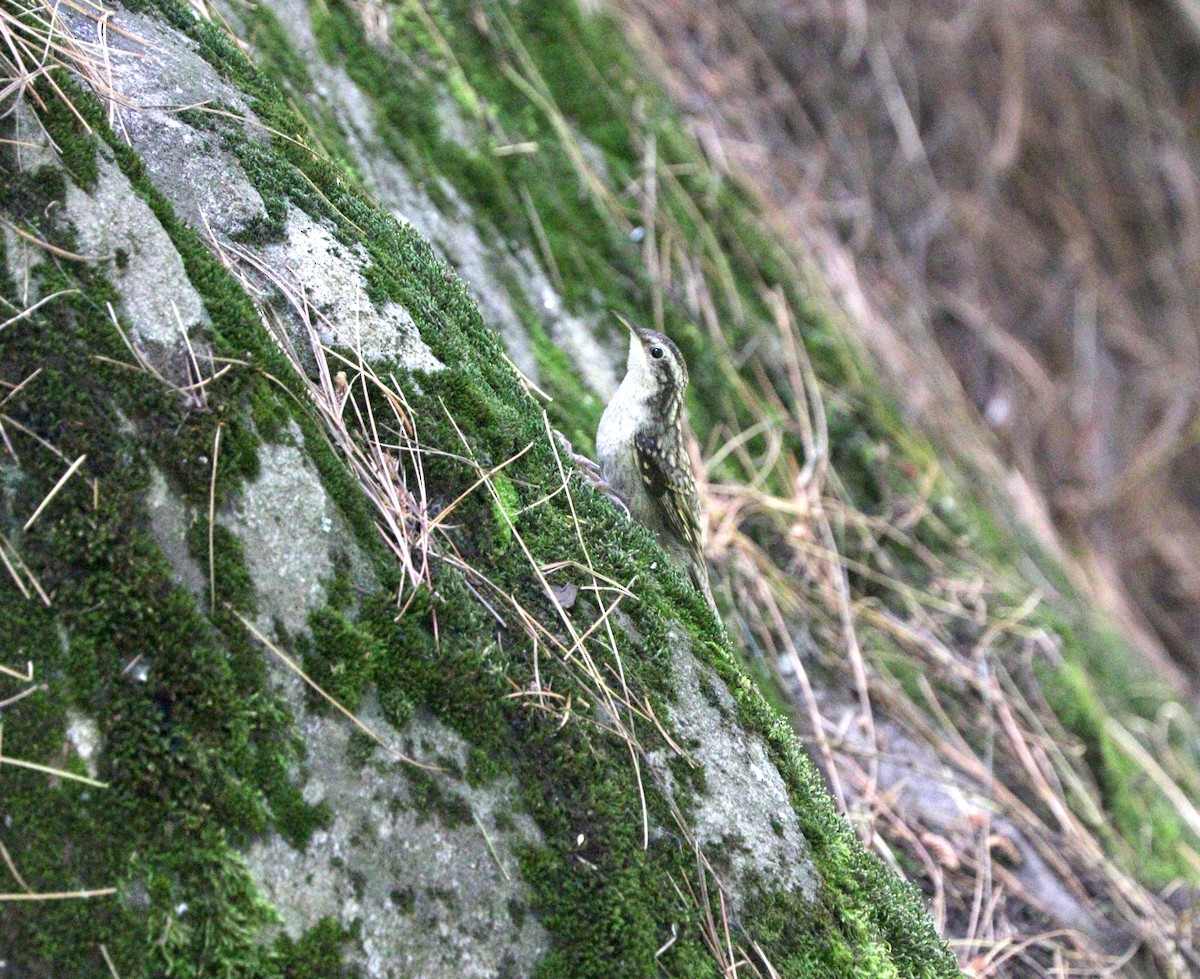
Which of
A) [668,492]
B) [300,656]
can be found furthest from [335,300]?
[668,492]

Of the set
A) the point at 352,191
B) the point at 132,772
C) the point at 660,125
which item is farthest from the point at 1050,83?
the point at 132,772

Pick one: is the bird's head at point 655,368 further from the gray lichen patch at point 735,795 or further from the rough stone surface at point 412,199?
the gray lichen patch at point 735,795

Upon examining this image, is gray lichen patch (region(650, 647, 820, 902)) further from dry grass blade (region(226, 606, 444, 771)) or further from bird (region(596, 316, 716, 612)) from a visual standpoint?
bird (region(596, 316, 716, 612))

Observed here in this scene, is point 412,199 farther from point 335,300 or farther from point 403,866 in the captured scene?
point 403,866

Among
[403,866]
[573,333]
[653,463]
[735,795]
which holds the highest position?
[403,866]

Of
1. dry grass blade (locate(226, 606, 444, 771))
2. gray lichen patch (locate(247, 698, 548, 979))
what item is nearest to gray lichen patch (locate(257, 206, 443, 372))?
dry grass blade (locate(226, 606, 444, 771))
